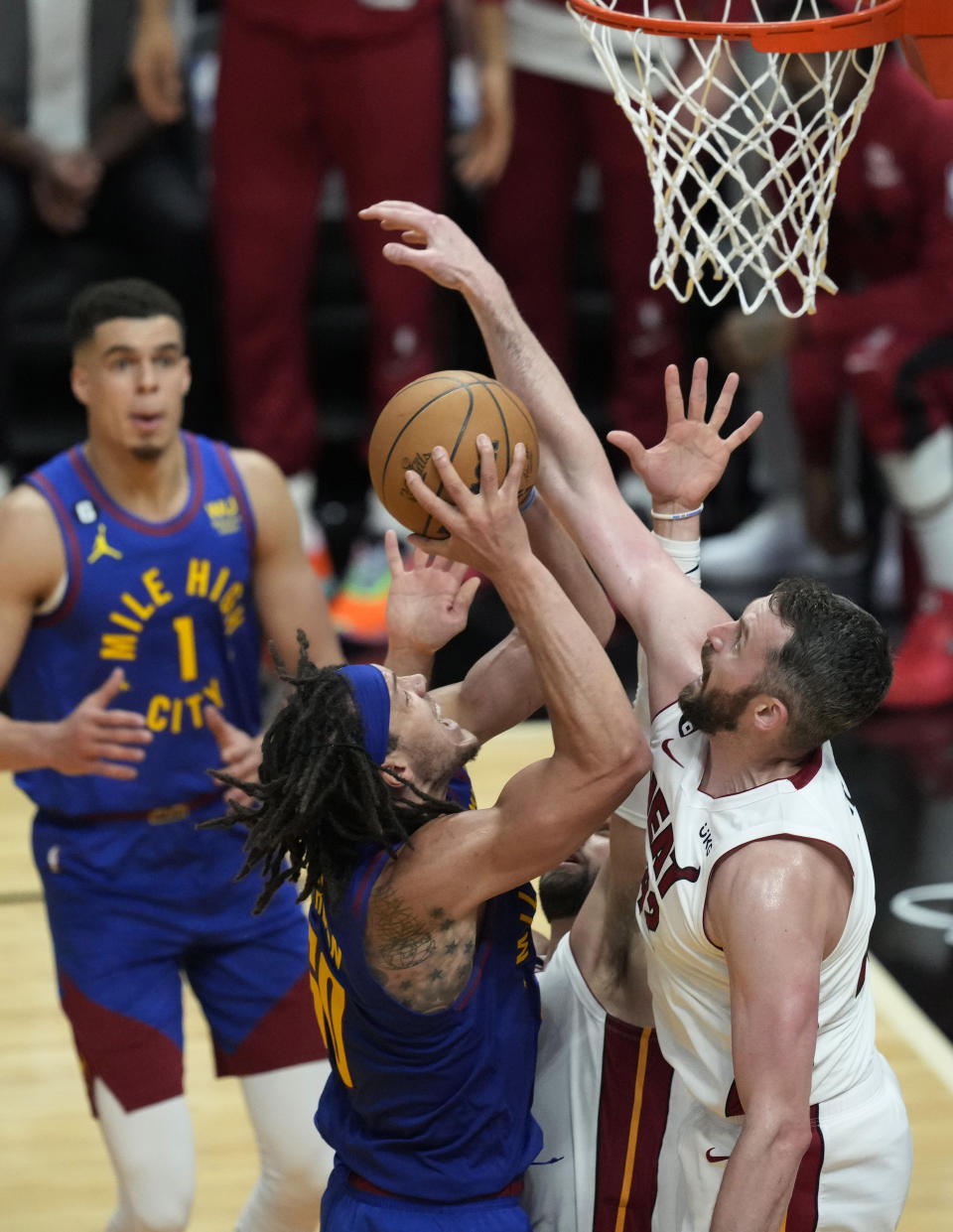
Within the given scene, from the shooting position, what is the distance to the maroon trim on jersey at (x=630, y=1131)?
315 centimetres

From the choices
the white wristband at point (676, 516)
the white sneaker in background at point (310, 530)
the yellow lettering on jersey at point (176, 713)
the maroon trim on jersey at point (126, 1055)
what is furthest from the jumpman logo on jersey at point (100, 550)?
the white sneaker in background at point (310, 530)

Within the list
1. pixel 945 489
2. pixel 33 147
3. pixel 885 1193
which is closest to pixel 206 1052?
pixel 885 1193

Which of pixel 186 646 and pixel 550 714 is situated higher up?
pixel 550 714

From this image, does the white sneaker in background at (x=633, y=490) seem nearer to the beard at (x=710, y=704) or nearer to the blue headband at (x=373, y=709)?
the beard at (x=710, y=704)

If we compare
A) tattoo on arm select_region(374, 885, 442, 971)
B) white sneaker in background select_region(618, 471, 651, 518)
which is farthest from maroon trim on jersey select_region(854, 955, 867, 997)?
white sneaker in background select_region(618, 471, 651, 518)

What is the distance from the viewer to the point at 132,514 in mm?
4082

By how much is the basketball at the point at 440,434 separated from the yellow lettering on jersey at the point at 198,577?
3.49 feet

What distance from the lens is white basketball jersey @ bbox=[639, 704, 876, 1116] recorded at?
109 inches

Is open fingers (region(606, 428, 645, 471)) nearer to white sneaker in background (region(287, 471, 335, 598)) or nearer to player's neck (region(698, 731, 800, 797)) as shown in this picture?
player's neck (region(698, 731, 800, 797))

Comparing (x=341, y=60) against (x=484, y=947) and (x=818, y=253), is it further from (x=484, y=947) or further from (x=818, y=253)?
(x=484, y=947)

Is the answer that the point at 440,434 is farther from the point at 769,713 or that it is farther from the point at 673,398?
the point at 769,713

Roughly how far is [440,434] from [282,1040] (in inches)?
62.9

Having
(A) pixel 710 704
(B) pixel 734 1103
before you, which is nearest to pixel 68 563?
(A) pixel 710 704

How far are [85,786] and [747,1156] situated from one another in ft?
6.40
